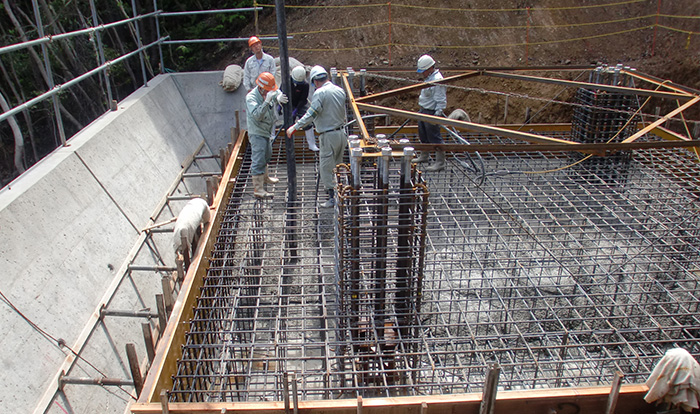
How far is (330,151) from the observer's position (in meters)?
7.57

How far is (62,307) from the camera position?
5492 millimetres

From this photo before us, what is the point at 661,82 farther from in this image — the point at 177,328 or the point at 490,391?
the point at 177,328

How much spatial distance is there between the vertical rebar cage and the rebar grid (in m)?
0.07

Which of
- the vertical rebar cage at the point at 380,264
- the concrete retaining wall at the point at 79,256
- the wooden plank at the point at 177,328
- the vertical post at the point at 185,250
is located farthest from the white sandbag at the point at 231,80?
the vertical rebar cage at the point at 380,264

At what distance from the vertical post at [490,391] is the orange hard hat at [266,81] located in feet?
17.1

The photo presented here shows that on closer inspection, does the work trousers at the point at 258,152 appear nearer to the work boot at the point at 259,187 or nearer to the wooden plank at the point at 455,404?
Answer: the work boot at the point at 259,187

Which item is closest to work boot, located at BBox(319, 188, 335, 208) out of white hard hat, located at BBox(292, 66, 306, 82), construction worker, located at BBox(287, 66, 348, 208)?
construction worker, located at BBox(287, 66, 348, 208)

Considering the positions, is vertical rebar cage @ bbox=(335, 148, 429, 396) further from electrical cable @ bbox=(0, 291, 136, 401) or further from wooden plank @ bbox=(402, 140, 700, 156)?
electrical cable @ bbox=(0, 291, 136, 401)

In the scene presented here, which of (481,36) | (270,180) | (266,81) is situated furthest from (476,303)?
(481,36)

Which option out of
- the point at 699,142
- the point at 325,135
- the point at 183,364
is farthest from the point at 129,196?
the point at 699,142

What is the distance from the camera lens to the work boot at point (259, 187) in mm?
7773

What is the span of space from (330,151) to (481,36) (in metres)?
8.15

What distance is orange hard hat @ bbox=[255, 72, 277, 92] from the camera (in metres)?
7.40

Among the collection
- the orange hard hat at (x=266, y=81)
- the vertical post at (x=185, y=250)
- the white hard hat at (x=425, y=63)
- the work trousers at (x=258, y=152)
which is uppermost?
the white hard hat at (x=425, y=63)
